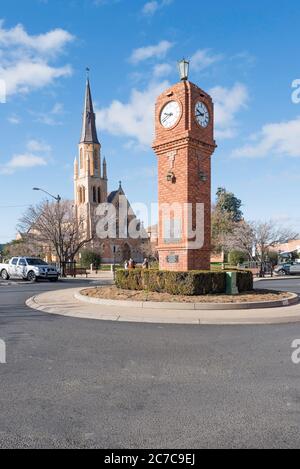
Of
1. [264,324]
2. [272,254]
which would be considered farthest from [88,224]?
[264,324]

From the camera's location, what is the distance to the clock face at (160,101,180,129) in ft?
47.6

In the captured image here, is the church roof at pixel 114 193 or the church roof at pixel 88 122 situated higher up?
the church roof at pixel 88 122

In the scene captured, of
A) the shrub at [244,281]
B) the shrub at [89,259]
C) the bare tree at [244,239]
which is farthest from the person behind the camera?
the shrub at [89,259]

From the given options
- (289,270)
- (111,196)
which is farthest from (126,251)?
(289,270)

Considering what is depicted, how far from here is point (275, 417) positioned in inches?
151

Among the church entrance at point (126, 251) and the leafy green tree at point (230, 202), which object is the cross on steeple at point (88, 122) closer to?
the church entrance at point (126, 251)

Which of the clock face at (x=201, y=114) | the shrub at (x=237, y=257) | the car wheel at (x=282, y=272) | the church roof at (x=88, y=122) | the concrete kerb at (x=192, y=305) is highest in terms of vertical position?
the church roof at (x=88, y=122)

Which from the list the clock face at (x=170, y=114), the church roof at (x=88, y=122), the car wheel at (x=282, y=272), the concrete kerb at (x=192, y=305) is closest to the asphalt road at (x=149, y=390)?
the concrete kerb at (x=192, y=305)

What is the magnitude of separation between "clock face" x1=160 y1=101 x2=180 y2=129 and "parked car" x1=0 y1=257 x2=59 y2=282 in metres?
14.6

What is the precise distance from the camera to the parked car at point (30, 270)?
81.8 feet

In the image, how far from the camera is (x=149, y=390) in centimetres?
464

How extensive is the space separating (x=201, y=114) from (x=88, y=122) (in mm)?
70096

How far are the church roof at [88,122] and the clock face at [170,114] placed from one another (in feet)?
222
